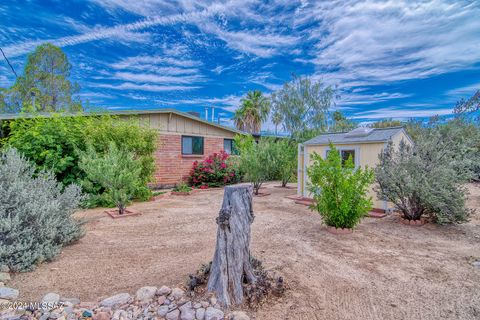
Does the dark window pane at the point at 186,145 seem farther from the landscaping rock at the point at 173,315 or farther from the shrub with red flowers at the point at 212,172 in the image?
the landscaping rock at the point at 173,315

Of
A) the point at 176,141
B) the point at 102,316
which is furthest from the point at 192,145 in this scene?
the point at 102,316

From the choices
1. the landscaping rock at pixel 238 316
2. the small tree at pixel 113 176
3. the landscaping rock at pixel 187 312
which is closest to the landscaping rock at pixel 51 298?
the landscaping rock at pixel 187 312

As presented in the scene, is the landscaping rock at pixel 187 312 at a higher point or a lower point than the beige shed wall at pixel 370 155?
lower

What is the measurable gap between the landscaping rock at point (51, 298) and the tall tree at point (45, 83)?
17.0 metres

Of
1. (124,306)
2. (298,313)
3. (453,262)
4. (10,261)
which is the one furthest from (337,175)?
(10,261)

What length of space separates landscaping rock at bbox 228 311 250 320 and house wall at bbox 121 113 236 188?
8454 mm

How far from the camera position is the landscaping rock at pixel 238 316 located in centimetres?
185

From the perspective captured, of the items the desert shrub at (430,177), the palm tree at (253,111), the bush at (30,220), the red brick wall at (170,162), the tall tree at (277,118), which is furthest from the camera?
the palm tree at (253,111)

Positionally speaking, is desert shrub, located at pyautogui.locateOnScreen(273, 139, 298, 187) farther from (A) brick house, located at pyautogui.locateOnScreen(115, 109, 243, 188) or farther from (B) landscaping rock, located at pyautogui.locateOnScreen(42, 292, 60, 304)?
(B) landscaping rock, located at pyautogui.locateOnScreen(42, 292, 60, 304)

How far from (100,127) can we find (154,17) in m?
5.05

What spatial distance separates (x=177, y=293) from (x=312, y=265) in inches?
67.8

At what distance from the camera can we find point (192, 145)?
37.6 ft

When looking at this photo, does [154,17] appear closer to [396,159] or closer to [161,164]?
[161,164]

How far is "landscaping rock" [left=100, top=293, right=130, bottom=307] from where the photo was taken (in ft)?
6.72
